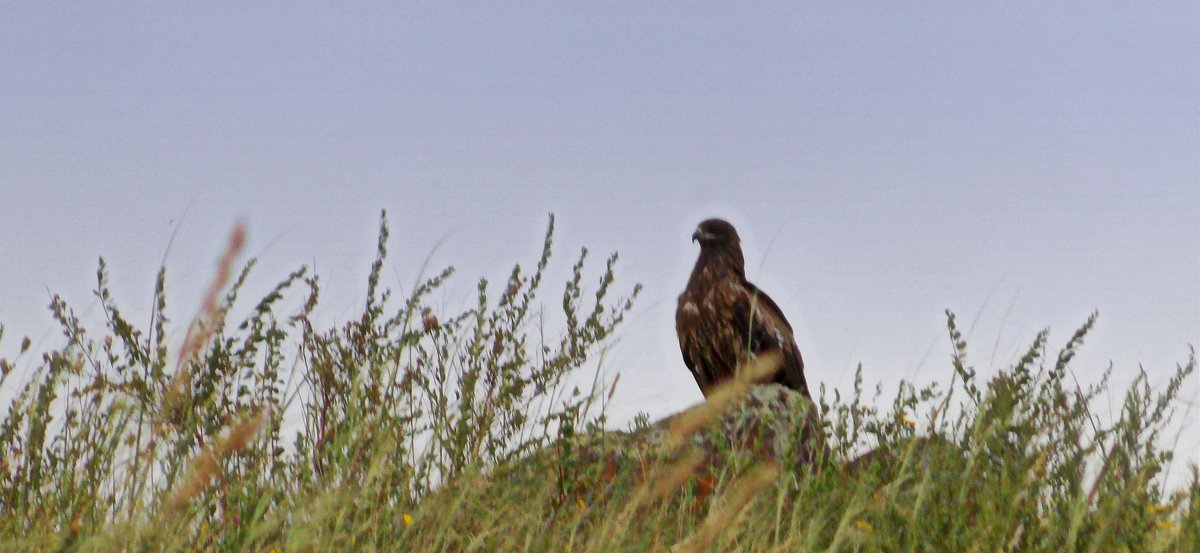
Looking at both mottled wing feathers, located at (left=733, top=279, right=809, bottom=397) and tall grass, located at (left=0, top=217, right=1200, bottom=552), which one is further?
mottled wing feathers, located at (left=733, top=279, right=809, bottom=397)

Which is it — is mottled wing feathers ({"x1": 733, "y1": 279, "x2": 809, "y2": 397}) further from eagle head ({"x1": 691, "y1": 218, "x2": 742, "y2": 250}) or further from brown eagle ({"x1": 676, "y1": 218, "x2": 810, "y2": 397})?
eagle head ({"x1": 691, "y1": 218, "x2": 742, "y2": 250})

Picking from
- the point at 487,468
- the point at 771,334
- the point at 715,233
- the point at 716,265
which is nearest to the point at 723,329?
the point at 771,334

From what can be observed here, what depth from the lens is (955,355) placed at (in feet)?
12.2

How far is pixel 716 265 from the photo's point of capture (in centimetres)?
703

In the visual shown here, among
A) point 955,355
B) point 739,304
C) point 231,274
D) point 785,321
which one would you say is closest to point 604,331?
point 955,355

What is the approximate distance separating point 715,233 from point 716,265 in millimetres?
200

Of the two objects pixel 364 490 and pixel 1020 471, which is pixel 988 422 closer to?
pixel 1020 471

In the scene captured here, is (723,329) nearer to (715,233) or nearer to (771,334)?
(771,334)

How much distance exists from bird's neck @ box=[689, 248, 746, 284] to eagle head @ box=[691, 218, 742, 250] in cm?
5

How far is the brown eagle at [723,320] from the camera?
6.66 metres

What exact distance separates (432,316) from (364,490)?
1.32 meters

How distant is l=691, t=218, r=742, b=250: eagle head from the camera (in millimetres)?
7098

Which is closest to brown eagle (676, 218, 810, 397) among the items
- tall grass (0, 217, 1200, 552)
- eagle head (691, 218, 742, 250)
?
eagle head (691, 218, 742, 250)

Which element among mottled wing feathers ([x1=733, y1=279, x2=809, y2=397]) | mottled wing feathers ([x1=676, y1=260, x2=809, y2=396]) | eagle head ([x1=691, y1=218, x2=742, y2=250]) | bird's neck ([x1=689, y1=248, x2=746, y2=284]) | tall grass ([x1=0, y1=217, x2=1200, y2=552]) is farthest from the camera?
eagle head ([x1=691, y1=218, x2=742, y2=250])
